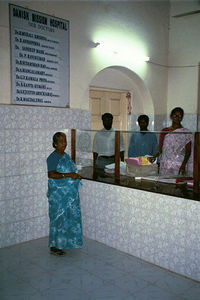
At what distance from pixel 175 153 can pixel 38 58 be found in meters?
2.09

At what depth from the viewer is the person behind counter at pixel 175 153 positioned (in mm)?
3215

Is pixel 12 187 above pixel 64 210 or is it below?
above

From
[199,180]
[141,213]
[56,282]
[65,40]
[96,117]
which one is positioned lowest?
[56,282]

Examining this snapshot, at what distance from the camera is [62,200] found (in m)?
3.55

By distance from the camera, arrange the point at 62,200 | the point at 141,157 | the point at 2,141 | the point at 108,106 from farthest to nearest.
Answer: the point at 108,106 < the point at 2,141 < the point at 141,157 < the point at 62,200

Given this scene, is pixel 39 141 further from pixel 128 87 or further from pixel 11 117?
pixel 128 87

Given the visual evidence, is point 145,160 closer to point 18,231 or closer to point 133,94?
point 18,231

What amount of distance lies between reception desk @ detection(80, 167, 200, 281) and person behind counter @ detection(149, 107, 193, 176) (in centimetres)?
17

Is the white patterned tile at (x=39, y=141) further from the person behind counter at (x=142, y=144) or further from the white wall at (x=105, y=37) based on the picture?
the person behind counter at (x=142, y=144)

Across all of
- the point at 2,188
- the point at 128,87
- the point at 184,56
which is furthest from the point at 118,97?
the point at 2,188

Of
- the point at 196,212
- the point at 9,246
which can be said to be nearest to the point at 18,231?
the point at 9,246

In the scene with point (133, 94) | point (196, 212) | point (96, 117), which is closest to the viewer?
point (196, 212)

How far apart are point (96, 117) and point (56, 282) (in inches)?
132

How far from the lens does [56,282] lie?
300 cm
